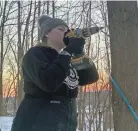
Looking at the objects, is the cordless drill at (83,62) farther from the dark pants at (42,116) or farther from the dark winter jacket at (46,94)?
the dark pants at (42,116)

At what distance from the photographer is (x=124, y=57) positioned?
10.2 feet

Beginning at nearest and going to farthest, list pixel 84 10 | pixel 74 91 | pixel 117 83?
1. pixel 74 91
2. pixel 117 83
3. pixel 84 10

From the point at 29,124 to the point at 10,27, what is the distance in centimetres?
1788

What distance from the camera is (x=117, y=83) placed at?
3074 millimetres

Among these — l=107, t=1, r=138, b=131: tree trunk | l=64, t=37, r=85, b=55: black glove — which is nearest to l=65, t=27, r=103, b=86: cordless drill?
l=64, t=37, r=85, b=55: black glove

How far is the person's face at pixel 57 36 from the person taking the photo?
212 centimetres

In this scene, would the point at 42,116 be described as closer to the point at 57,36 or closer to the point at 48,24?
the point at 57,36

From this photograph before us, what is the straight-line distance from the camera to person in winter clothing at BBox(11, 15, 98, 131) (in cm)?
189

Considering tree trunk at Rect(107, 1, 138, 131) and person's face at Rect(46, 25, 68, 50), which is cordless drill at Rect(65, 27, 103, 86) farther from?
tree trunk at Rect(107, 1, 138, 131)

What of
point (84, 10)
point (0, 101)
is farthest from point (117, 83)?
point (0, 101)

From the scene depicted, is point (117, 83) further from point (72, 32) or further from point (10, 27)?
point (10, 27)

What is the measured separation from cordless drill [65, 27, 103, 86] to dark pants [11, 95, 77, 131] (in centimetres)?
27

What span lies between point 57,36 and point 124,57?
1143 mm

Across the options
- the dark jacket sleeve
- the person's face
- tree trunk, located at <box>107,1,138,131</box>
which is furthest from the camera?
tree trunk, located at <box>107,1,138,131</box>
